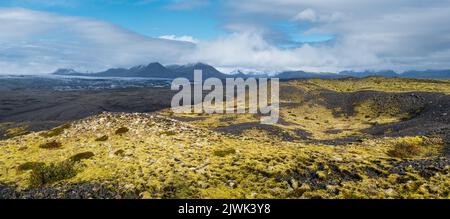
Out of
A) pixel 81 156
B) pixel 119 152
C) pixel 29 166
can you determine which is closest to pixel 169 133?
pixel 119 152

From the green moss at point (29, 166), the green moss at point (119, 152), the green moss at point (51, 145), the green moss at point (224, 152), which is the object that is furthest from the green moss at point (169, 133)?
the green moss at point (29, 166)

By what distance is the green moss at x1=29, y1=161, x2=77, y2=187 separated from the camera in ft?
58.9

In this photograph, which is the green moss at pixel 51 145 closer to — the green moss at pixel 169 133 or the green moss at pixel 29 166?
the green moss at pixel 29 166

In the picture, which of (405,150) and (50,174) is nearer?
(50,174)

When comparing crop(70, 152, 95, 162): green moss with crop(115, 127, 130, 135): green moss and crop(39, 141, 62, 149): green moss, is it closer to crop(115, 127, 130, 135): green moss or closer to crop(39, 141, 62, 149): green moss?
crop(39, 141, 62, 149): green moss

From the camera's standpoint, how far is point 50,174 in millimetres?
18422

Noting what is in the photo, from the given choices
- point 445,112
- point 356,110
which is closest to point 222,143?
point 445,112

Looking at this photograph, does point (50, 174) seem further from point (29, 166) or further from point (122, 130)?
point (122, 130)

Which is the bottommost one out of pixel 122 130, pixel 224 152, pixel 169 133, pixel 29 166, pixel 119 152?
pixel 29 166

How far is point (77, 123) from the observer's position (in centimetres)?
3014

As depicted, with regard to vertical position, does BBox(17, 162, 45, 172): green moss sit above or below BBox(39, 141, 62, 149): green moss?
below

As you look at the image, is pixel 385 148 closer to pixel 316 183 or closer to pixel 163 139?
pixel 316 183

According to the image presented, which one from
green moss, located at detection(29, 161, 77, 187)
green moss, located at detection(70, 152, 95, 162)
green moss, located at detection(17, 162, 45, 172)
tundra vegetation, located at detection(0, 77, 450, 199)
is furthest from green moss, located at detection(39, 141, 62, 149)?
green moss, located at detection(29, 161, 77, 187)

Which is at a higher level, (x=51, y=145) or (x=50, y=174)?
(x=51, y=145)
